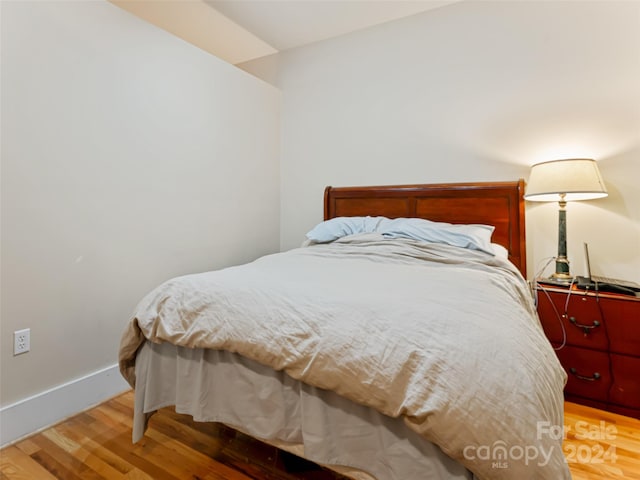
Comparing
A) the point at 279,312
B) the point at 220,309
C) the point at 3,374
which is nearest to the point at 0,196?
the point at 3,374

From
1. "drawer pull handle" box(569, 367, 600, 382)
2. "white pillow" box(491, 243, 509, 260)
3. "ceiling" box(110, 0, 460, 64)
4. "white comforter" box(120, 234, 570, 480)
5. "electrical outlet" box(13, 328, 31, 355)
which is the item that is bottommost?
"drawer pull handle" box(569, 367, 600, 382)

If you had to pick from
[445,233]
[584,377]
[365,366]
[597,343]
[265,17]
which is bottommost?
[584,377]

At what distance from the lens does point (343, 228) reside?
2564 mm

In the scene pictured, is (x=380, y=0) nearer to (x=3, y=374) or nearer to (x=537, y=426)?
(x=537, y=426)

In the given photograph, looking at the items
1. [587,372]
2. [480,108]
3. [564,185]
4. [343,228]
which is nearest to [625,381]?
[587,372]

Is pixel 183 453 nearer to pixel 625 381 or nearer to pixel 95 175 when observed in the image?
pixel 95 175

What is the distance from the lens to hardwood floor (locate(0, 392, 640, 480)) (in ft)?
4.41

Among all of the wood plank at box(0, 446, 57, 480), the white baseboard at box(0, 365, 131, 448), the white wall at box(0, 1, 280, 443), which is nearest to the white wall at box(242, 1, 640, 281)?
the white wall at box(0, 1, 280, 443)

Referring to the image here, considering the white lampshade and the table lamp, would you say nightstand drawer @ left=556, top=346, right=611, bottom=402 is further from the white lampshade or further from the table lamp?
the white lampshade

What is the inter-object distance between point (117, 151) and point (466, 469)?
224cm

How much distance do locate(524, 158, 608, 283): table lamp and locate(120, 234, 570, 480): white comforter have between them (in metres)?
0.84

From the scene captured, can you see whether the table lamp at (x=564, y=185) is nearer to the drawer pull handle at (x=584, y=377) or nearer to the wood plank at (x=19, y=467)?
the drawer pull handle at (x=584, y=377)

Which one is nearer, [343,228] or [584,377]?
[584,377]

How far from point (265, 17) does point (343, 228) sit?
6.07 ft
